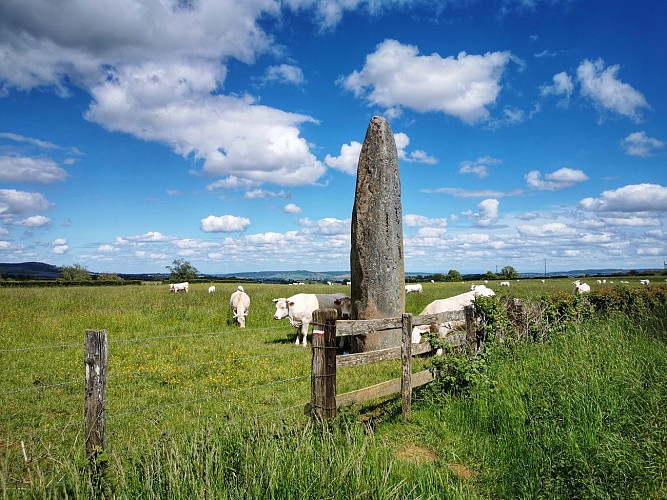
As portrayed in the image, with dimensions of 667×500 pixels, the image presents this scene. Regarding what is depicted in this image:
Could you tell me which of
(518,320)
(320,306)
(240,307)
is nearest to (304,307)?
(320,306)

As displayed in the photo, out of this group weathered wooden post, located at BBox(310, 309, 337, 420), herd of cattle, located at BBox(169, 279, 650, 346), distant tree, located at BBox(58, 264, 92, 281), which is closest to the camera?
weathered wooden post, located at BBox(310, 309, 337, 420)

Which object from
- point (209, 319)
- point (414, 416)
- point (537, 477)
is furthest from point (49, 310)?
point (537, 477)

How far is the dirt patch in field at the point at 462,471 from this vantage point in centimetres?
514

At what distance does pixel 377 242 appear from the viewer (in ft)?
39.2

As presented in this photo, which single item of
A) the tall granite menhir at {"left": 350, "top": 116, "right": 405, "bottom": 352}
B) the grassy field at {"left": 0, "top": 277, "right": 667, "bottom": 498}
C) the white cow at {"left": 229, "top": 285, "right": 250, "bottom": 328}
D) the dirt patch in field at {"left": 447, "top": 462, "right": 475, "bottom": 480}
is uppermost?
the tall granite menhir at {"left": 350, "top": 116, "right": 405, "bottom": 352}

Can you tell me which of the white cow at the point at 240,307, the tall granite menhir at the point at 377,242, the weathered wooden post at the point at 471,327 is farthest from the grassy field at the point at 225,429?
the white cow at the point at 240,307

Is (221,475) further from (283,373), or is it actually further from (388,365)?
(388,365)

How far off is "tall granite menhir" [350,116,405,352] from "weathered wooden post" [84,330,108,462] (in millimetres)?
8021

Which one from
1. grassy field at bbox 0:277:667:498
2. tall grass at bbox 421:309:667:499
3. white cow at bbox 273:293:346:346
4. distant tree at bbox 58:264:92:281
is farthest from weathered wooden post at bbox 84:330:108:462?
distant tree at bbox 58:264:92:281

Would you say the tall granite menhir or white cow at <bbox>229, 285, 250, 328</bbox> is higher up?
the tall granite menhir

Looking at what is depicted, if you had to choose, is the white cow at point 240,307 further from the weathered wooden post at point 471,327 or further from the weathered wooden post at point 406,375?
the weathered wooden post at point 406,375

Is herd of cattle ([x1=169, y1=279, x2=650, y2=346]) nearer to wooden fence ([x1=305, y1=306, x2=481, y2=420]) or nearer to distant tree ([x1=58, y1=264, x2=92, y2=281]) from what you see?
wooden fence ([x1=305, y1=306, x2=481, y2=420])

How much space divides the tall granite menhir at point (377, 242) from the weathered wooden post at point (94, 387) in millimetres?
8021

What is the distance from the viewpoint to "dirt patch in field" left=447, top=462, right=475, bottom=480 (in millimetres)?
5143
